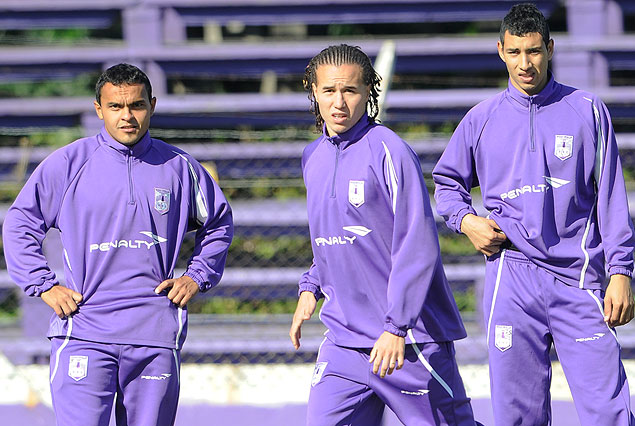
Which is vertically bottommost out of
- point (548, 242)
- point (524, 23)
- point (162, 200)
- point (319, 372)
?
point (319, 372)

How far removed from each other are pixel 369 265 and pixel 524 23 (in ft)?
3.35

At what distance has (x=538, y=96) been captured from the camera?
12.1ft

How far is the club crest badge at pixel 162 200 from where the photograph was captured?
3.72 meters

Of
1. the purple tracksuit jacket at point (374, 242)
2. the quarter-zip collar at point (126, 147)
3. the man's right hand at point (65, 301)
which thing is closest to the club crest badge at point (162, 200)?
the quarter-zip collar at point (126, 147)

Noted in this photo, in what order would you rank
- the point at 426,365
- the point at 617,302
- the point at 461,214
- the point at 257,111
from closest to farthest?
1. the point at 426,365
2. the point at 617,302
3. the point at 461,214
4. the point at 257,111

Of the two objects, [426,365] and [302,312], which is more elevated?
[302,312]

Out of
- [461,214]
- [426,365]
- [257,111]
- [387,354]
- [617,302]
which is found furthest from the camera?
[257,111]

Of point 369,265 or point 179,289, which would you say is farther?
point 179,289

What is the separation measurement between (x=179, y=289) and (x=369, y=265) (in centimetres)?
74

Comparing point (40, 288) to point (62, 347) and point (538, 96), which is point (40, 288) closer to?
point (62, 347)

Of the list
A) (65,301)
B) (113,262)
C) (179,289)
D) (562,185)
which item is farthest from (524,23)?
(65,301)

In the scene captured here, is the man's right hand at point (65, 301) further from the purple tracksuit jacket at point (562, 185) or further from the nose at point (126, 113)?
the purple tracksuit jacket at point (562, 185)

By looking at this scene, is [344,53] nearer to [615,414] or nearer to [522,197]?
[522,197]

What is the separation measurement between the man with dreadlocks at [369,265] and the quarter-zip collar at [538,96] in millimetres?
561
